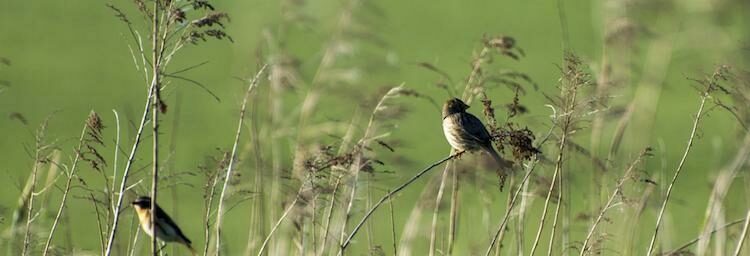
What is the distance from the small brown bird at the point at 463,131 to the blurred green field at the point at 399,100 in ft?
0.94

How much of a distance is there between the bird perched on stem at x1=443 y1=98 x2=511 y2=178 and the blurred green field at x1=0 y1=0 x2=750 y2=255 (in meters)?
0.29

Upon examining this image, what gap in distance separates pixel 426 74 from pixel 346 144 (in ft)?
57.0

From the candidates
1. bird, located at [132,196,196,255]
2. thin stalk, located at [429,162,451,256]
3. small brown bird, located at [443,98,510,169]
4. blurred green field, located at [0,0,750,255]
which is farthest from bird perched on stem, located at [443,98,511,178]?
bird, located at [132,196,196,255]

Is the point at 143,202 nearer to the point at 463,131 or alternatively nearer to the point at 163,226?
the point at 163,226

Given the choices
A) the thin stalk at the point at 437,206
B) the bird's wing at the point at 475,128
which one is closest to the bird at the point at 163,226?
the thin stalk at the point at 437,206

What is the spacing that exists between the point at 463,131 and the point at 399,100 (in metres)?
9.79

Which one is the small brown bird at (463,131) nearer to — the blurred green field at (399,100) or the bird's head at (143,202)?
the blurred green field at (399,100)

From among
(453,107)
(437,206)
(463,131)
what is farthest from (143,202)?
(453,107)

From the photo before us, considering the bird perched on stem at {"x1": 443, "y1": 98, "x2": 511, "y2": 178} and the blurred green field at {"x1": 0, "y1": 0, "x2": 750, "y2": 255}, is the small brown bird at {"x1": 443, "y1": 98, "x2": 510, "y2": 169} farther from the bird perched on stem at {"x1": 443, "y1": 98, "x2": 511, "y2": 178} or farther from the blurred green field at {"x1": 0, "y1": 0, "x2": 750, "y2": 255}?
A: the blurred green field at {"x1": 0, "y1": 0, "x2": 750, "y2": 255}

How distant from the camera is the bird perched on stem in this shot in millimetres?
6535

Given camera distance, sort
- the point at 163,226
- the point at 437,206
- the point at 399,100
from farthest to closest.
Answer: the point at 399,100 < the point at 437,206 < the point at 163,226

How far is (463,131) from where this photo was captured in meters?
6.75

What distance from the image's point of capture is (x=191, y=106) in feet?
66.9

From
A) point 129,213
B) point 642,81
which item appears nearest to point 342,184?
point 129,213
